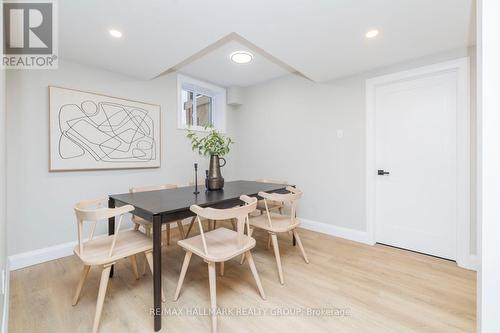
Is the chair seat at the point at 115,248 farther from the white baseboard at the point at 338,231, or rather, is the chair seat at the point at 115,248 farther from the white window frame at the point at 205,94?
the white baseboard at the point at 338,231

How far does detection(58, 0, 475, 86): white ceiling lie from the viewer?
1676mm

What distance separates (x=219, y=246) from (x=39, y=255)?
2123 mm

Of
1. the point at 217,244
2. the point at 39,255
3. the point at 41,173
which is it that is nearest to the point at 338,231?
the point at 217,244

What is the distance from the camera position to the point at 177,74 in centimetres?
340

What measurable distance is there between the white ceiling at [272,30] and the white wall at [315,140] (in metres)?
0.49

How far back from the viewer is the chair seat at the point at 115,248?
145cm

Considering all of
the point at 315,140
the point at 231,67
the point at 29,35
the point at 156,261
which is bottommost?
the point at 156,261

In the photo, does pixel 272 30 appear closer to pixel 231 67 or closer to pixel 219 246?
pixel 231 67

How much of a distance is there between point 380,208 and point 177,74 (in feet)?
11.5

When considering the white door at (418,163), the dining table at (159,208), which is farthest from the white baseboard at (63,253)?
the dining table at (159,208)

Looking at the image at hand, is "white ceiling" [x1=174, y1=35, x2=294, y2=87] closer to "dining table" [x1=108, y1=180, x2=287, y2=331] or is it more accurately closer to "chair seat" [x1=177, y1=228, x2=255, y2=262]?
"dining table" [x1=108, y1=180, x2=287, y2=331]

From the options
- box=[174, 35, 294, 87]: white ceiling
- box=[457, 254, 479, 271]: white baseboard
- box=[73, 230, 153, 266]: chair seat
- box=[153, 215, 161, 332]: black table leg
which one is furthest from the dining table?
box=[457, 254, 479, 271]: white baseboard

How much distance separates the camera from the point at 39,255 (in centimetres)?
231
